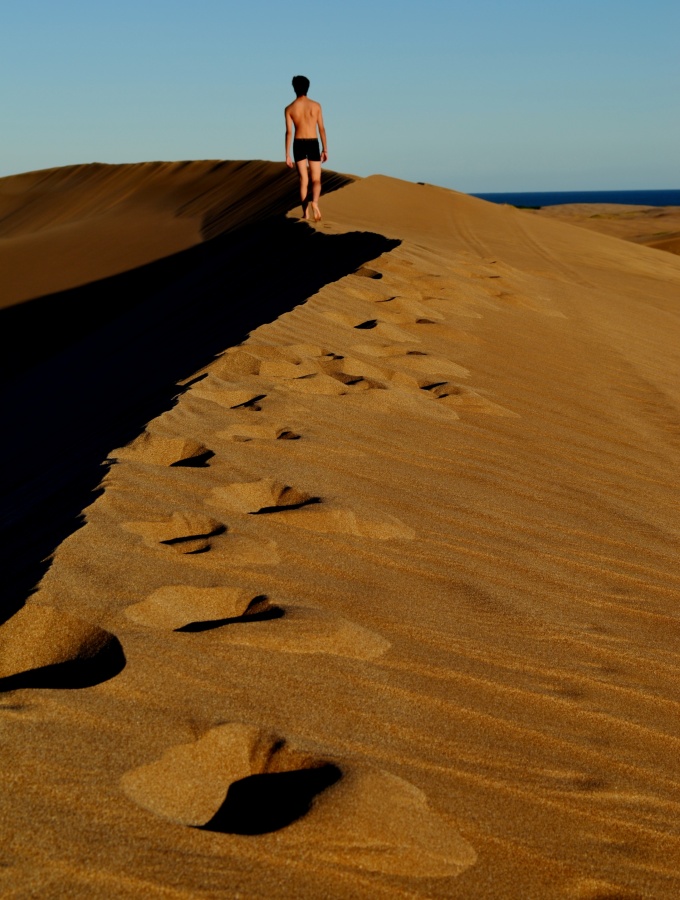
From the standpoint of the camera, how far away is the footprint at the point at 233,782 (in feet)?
5.08

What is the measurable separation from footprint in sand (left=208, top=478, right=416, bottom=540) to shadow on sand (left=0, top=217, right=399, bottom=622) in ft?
1.34

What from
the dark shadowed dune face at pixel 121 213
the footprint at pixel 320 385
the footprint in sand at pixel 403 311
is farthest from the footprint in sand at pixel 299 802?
the dark shadowed dune face at pixel 121 213

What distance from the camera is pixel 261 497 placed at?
9.66 feet

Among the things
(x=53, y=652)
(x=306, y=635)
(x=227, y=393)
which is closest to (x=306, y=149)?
(x=227, y=393)

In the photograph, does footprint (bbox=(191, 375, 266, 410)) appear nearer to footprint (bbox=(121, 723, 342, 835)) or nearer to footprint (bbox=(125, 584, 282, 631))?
footprint (bbox=(125, 584, 282, 631))

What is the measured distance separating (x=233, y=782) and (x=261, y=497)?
1363 millimetres

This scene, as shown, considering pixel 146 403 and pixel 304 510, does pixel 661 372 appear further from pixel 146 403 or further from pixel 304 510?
pixel 304 510

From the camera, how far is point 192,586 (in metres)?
2.27

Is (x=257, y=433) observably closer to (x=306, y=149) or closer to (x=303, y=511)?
(x=303, y=511)

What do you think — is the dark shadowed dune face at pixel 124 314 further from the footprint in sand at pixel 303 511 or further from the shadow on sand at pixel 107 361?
the footprint in sand at pixel 303 511

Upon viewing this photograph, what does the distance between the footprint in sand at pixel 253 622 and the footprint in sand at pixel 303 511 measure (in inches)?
20.6

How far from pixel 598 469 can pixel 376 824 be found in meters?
2.49

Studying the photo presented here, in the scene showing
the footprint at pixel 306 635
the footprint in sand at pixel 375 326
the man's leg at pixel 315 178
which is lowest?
the footprint at pixel 306 635

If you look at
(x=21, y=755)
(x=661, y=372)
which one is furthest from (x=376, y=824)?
(x=661, y=372)
